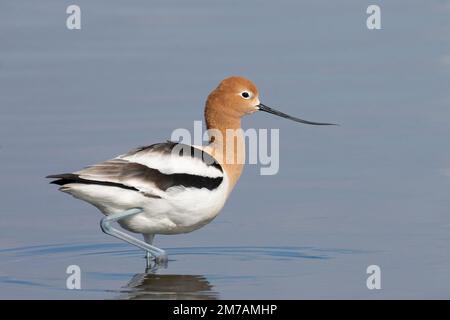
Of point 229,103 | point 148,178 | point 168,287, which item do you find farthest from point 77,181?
point 229,103

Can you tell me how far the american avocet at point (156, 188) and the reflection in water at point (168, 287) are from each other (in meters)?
0.28

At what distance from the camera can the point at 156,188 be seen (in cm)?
1223

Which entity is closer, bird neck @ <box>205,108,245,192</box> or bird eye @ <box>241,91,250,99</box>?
bird neck @ <box>205,108,245,192</box>

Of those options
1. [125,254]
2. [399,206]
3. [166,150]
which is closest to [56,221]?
[125,254]

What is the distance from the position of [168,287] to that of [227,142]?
1495 mm

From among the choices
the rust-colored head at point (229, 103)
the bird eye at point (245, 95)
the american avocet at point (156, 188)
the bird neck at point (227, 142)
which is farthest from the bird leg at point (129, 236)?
the bird eye at point (245, 95)

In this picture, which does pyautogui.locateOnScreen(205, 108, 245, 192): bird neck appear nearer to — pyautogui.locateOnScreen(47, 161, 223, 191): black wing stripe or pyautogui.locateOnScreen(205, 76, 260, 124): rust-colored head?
pyautogui.locateOnScreen(205, 76, 260, 124): rust-colored head

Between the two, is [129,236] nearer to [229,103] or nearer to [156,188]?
[156,188]

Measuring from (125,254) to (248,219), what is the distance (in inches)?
49.0

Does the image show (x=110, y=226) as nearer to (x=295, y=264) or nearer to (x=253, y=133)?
(x=295, y=264)

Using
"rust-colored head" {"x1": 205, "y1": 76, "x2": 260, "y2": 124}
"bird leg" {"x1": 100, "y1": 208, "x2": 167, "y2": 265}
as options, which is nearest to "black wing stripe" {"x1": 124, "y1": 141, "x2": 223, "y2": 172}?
"bird leg" {"x1": 100, "y1": 208, "x2": 167, "y2": 265}

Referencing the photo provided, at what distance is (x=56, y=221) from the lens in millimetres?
13844

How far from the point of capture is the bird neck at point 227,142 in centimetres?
1282

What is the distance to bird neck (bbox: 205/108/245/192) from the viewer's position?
12.8 meters
